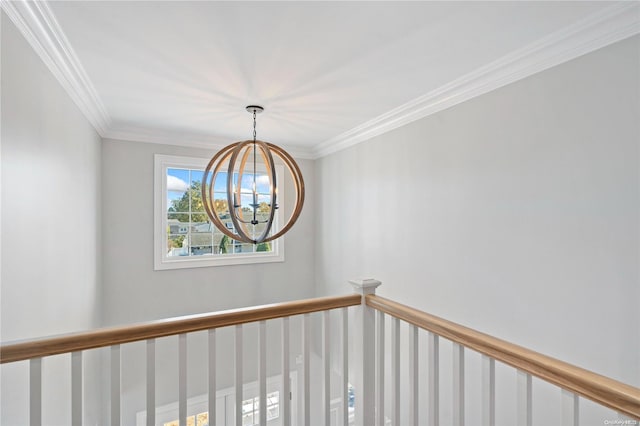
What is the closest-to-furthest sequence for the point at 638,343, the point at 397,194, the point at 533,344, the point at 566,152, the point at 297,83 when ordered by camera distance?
the point at 638,343
the point at 566,152
the point at 533,344
the point at 297,83
the point at 397,194

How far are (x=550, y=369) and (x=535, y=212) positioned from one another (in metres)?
1.20

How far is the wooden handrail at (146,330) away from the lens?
1040mm

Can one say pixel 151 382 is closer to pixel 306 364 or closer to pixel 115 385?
pixel 115 385

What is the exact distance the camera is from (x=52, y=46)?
1.66 metres

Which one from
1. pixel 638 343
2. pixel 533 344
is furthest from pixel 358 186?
pixel 638 343

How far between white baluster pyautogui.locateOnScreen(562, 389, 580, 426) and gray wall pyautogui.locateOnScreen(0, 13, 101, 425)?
2057 mm

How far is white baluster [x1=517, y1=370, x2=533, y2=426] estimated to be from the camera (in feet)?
3.32

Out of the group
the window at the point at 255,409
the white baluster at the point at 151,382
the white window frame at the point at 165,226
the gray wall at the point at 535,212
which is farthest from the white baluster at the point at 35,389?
the window at the point at 255,409

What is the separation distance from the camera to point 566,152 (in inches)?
67.7

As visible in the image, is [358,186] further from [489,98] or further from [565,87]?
[565,87]

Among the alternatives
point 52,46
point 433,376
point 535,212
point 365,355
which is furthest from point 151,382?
point 535,212

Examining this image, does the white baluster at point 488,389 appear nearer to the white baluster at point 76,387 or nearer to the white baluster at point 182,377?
the white baluster at point 182,377

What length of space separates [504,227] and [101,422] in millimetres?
4249

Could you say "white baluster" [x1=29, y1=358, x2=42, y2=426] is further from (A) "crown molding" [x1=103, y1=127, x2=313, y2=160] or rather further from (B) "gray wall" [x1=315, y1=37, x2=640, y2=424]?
(A) "crown molding" [x1=103, y1=127, x2=313, y2=160]
